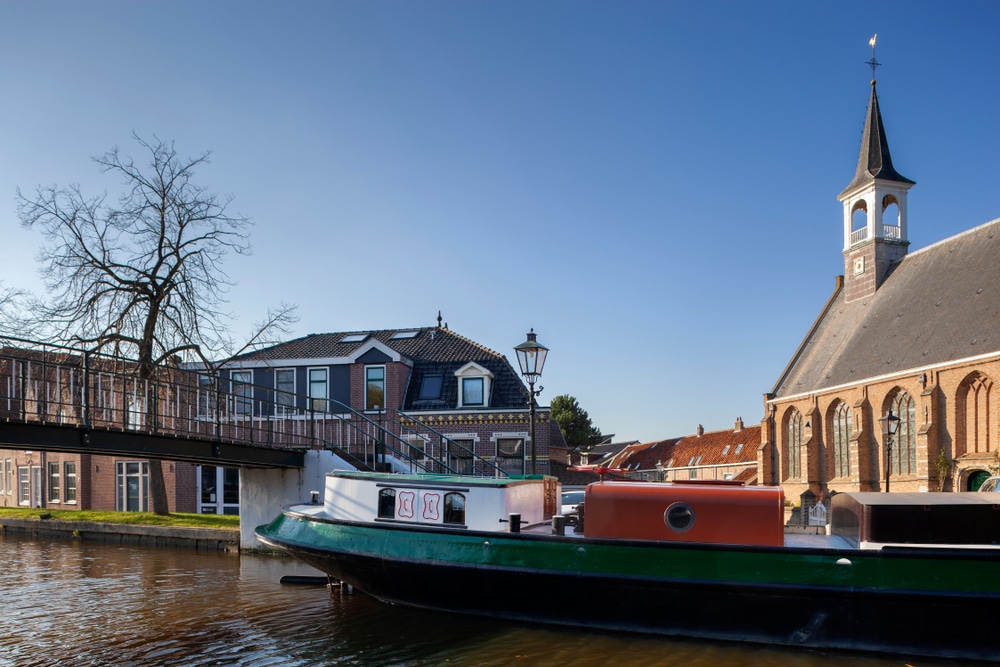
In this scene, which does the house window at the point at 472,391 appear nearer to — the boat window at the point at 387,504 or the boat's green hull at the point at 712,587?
the boat window at the point at 387,504

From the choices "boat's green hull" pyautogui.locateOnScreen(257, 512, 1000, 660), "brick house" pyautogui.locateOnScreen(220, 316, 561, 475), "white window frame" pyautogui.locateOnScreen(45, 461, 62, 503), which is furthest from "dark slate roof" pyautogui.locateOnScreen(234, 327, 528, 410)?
"boat's green hull" pyautogui.locateOnScreen(257, 512, 1000, 660)

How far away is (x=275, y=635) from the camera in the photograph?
12.2 meters

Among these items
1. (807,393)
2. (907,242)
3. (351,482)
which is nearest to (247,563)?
(351,482)

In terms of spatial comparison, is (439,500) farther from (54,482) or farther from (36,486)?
(36,486)

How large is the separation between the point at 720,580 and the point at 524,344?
5.85 m

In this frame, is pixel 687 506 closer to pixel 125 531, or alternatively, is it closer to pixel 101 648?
pixel 101 648

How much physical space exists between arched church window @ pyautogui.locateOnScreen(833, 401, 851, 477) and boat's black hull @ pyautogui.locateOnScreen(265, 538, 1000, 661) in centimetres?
3150

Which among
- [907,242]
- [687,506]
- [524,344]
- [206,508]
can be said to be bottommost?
[206,508]

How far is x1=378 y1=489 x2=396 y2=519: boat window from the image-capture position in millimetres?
13789

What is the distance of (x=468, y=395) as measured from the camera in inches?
1249

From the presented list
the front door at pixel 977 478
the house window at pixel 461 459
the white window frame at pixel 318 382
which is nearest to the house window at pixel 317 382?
the white window frame at pixel 318 382

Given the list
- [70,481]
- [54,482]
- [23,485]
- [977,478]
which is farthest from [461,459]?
[23,485]

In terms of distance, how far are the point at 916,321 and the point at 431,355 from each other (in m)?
21.7

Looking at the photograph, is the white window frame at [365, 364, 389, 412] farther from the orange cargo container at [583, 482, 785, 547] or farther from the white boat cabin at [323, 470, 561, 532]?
the orange cargo container at [583, 482, 785, 547]
